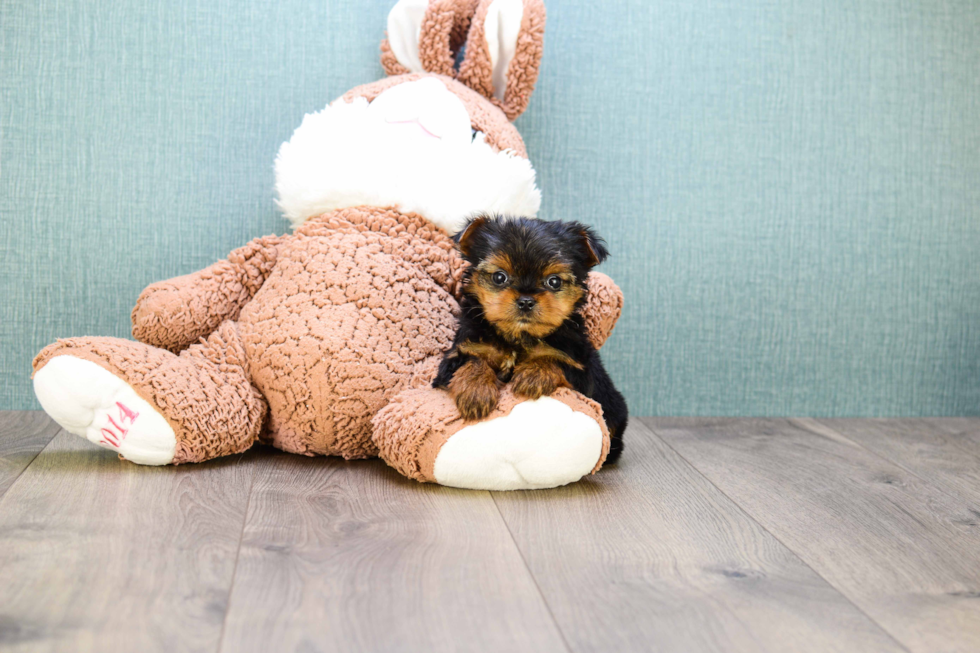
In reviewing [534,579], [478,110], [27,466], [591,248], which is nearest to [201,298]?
[27,466]

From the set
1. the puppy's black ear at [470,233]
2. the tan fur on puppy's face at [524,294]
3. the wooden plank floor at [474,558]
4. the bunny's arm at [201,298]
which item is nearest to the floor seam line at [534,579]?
the wooden plank floor at [474,558]

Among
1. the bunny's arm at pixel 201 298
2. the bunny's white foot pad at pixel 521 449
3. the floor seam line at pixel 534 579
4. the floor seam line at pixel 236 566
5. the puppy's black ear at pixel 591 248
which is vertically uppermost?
the puppy's black ear at pixel 591 248

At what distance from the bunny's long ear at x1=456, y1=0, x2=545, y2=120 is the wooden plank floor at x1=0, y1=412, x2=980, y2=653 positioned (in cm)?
99

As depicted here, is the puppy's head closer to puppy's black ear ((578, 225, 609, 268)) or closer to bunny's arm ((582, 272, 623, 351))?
puppy's black ear ((578, 225, 609, 268))

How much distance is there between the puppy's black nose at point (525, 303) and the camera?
144 cm

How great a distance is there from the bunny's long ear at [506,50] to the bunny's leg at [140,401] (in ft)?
3.21

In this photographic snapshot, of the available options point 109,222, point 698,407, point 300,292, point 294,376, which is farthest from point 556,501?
point 109,222

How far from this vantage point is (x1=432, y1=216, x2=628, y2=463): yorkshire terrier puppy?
147cm

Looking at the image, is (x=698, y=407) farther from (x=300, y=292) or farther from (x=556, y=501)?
A: (x=300, y=292)

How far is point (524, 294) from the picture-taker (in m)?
1.45

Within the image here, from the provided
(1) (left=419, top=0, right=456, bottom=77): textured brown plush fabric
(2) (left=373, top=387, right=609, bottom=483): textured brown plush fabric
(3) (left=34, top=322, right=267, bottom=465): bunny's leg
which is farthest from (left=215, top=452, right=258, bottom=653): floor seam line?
(1) (left=419, top=0, right=456, bottom=77): textured brown plush fabric

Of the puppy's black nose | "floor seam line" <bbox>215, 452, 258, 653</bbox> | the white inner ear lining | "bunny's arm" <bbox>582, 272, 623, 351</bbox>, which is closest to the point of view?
"floor seam line" <bbox>215, 452, 258, 653</bbox>

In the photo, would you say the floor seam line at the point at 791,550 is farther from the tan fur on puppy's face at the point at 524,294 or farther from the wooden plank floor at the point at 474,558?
the tan fur on puppy's face at the point at 524,294

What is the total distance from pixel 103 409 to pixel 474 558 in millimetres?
817
